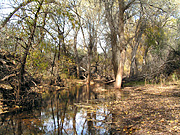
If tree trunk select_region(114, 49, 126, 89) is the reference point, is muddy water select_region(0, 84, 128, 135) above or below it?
below

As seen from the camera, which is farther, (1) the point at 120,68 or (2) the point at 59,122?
(1) the point at 120,68

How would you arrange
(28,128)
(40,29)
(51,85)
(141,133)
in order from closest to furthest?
(141,133)
(28,128)
(40,29)
(51,85)

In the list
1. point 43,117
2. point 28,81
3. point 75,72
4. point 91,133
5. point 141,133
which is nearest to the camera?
point 141,133

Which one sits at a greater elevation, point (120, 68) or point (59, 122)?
point (120, 68)

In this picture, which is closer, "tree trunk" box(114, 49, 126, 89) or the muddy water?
the muddy water

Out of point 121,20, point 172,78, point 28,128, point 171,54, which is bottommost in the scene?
point 28,128

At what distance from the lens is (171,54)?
45.3 feet

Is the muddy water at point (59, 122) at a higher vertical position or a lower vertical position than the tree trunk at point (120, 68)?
lower

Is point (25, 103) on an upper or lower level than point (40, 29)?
lower

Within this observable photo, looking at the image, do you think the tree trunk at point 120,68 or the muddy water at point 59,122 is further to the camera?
the tree trunk at point 120,68

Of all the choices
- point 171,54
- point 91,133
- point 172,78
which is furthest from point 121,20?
point 91,133

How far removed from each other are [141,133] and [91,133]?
135cm

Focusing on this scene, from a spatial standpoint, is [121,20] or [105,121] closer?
[105,121]

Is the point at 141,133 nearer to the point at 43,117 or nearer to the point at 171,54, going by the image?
the point at 43,117
